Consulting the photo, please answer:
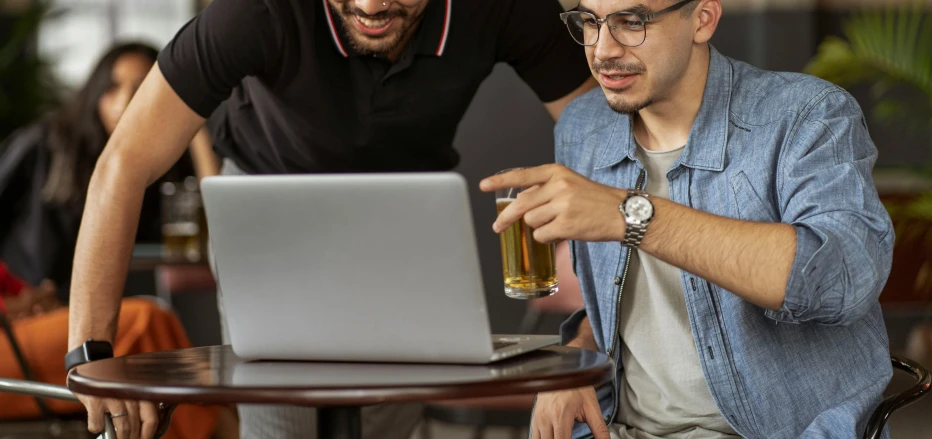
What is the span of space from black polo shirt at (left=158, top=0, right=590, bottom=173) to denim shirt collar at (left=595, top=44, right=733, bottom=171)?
1.52 feet

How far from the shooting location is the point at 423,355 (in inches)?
47.1

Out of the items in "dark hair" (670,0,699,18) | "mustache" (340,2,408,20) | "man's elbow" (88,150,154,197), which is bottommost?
"man's elbow" (88,150,154,197)

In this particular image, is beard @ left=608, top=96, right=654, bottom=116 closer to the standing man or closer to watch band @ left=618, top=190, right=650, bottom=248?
watch band @ left=618, top=190, right=650, bottom=248

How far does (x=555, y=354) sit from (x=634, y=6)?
0.56 m

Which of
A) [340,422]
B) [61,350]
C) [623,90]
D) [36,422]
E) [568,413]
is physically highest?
[623,90]

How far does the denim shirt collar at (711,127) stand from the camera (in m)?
1.58

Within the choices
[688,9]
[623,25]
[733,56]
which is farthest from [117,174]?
[733,56]

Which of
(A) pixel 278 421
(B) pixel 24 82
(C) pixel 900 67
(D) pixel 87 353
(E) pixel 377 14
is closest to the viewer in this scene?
(D) pixel 87 353

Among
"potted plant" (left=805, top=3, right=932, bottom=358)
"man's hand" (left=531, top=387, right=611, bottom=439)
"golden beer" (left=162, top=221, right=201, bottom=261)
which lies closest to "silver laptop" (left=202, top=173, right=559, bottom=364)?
"man's hand" (left=531, top=387, right=611, bottom=439)

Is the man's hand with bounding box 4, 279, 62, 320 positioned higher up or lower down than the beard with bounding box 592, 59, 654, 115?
lower down

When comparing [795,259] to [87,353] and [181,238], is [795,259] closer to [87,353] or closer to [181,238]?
[87,353]

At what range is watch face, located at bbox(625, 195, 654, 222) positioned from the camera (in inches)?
50.0

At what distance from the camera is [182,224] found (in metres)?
3.38

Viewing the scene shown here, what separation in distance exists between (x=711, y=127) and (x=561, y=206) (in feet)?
1.55
